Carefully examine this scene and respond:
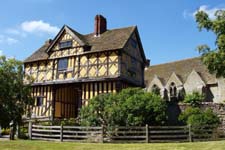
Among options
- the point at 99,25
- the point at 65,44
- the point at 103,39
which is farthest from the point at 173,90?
the point at 65,44

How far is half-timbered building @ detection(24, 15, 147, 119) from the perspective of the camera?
97.7 feet

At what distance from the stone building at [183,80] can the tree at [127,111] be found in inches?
668

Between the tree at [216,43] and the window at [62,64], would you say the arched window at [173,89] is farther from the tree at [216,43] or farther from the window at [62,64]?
the tree at [216,43]

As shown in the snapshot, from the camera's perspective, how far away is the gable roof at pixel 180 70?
4368 cm

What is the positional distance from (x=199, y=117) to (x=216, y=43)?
413 inches

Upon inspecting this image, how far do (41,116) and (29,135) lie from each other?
29.3 ft

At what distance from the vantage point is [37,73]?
33938mm

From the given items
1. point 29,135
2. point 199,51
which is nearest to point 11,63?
point 29,135

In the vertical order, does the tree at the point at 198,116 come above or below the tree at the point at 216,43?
below

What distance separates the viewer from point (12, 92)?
23.0 m

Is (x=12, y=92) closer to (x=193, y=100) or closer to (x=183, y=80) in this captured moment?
(x=193, y=100)

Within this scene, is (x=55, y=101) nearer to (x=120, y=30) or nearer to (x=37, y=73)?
(x=37, y=73)

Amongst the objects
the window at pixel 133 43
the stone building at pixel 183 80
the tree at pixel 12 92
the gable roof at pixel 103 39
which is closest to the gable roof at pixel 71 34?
the gable roof at pixel 103 39

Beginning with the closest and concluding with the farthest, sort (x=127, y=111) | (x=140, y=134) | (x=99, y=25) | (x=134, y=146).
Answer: (x=134, y=146) < (x=140, y=134) < (x=127, y=111) < (x=99, y=25)
